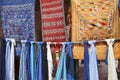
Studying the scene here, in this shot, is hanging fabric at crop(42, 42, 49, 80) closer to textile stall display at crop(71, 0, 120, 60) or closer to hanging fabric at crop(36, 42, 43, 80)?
hanging fabric at crop(36, 42, 43, 80)

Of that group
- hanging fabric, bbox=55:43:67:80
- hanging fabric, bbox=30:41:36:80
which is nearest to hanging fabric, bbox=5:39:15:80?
hanging fabric, bbox=30:41:36:80

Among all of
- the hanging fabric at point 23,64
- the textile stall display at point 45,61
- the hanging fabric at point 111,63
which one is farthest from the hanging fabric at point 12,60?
the hanging fabric at point 111,63

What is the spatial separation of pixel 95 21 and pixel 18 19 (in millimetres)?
974

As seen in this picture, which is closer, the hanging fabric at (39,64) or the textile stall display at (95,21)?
the textile stall display at (95,21)

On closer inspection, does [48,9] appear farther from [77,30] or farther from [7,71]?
[7,71]

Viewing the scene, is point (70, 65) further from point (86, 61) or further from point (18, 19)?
point (18, 19)

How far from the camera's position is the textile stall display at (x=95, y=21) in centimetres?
237

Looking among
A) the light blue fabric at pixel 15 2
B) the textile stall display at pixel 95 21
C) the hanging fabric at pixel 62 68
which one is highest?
the light blue fabric at pixel 15 2

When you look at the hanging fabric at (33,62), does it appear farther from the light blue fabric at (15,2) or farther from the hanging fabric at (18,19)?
the light blue fabric at (15,2)

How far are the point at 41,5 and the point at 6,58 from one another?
2.59 feet

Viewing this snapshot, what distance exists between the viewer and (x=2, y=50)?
2.85 meters

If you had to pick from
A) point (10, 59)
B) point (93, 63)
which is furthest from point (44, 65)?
point (93, 63)

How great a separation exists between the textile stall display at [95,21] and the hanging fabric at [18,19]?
1.80ft

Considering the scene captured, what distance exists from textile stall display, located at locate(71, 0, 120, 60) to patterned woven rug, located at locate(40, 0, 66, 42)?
157 mm
